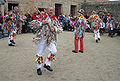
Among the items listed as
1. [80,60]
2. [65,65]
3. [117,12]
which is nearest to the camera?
[65,65]

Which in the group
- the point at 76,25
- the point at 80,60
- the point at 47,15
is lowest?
the point at 80,60

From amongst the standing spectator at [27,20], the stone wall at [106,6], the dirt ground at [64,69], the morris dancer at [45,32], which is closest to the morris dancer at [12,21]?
the dirt ground at [64,69]

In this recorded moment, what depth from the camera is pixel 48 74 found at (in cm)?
498

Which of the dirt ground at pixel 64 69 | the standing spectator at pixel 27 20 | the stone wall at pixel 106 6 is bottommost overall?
the dirt ground at pixel 64 69

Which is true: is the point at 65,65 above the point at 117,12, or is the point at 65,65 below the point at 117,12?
below

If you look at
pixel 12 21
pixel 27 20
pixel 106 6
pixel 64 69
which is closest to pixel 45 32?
pixel 64 69

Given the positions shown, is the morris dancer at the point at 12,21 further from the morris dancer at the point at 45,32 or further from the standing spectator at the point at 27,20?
the standing spectator at the point at 27,20

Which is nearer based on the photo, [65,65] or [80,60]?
[65,65]

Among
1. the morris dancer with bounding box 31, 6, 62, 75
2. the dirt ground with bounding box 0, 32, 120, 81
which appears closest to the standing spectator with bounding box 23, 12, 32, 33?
the dirt ground with bounding box 0, 32, 120, 81

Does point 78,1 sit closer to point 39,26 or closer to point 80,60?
point 80,60

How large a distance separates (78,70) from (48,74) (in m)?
0.94

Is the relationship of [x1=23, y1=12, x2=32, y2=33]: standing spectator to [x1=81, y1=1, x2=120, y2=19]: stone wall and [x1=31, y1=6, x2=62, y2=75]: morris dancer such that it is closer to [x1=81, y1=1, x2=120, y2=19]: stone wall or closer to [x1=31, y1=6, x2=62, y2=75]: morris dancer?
[x1=81, y1=1, x2=120, y2=19]: stone wall

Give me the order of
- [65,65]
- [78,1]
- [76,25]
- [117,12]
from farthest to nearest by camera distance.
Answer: [78,1]
[117,12]
[76,25]
[65,65]

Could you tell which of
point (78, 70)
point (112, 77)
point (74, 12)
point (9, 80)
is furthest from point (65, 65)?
point (74, 12)
